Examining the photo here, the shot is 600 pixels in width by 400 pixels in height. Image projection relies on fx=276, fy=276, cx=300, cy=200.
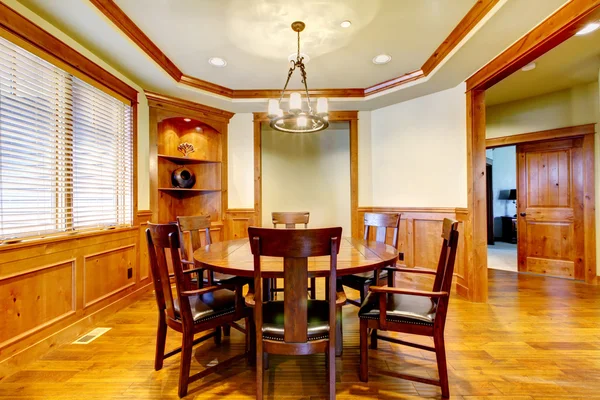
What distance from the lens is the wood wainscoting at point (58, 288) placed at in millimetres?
1793

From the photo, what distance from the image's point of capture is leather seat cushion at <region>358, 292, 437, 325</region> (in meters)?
1.55

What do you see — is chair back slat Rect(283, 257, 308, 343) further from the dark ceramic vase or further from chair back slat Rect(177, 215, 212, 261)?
the dark ceramic vase

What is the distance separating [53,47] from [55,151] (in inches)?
30.6

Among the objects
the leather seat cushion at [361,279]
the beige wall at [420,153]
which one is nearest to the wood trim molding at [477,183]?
the beige wall at [420,153]

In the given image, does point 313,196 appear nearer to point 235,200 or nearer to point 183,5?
point 235,200

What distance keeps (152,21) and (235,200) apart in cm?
237

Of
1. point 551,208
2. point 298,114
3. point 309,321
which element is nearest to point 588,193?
point 551,208

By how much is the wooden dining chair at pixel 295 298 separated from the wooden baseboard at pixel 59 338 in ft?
5.57

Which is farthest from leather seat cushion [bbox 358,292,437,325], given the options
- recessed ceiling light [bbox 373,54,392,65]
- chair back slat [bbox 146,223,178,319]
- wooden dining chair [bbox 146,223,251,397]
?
recessed ceiling light [bbox 373,54,392,65]

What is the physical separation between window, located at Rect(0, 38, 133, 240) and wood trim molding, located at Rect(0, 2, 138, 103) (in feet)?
0.29

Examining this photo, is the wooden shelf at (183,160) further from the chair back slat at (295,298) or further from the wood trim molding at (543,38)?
the wood trim molding at (543,38)

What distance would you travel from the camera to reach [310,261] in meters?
1.59

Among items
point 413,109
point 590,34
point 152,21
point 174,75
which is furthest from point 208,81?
point 590,34

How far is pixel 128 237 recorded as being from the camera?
2959mm
